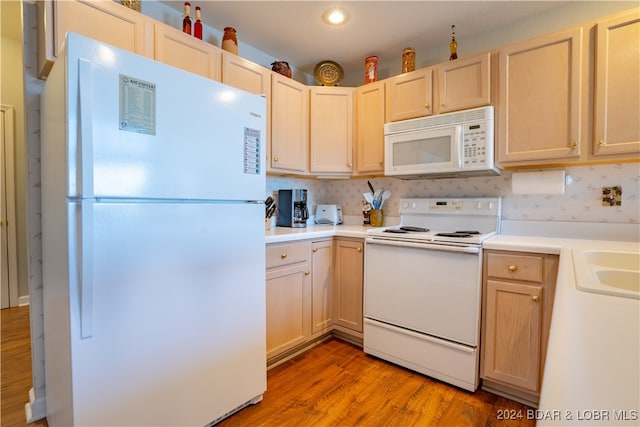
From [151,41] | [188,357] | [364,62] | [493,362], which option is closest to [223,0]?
[151,41]

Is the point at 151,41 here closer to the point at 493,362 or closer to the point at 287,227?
the point at 287,227

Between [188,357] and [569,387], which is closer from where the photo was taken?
[569,387]

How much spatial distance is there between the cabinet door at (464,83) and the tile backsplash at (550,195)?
0.56m

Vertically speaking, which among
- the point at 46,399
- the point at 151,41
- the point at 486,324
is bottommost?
the point at 46,399

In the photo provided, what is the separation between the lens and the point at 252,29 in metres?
2.31

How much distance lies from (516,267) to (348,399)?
1.15 m

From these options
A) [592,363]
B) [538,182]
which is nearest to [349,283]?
[538,182]

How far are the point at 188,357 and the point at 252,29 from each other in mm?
2189

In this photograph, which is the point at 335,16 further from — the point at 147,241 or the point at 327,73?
the point at 147,241

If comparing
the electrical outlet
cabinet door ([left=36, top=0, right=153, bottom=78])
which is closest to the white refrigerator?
cabinet door ([left=36, top=0, right=153, bottom=78])

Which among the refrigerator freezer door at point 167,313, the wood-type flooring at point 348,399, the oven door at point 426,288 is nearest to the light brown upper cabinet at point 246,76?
the refrigerator freezer door at point 167,313

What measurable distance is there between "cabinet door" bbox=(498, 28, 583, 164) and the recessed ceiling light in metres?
1.03

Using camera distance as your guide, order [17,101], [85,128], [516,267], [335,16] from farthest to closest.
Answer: [17,101] < [335,16] < [516,267] < [85,128]

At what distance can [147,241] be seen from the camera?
1.18 m
